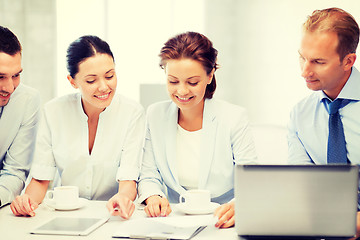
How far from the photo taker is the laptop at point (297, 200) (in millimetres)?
1298

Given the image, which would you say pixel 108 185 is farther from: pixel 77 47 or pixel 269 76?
pixel 269 76

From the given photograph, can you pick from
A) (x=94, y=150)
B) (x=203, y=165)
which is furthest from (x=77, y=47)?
(x=203, y=165)

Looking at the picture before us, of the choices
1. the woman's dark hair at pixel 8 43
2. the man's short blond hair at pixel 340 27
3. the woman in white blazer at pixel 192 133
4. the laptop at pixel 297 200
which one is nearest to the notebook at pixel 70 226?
the woman in white blazer at pixel 192 133

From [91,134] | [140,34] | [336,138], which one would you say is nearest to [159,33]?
[140,34]

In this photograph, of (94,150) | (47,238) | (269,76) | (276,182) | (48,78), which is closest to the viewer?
(276,182)

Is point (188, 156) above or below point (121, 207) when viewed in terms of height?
above

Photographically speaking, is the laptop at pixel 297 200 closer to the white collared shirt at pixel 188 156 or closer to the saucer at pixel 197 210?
the saucer at pixel 197 210

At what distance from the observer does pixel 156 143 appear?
2154 mm

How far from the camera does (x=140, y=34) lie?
16.6ft

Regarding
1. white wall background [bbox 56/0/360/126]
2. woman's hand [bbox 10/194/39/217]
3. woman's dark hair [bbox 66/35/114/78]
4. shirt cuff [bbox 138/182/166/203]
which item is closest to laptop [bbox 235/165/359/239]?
shirt cuff [bbox 138/182/166/203]

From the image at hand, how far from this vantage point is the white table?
1482 mm

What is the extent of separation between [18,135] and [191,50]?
967 millimetres

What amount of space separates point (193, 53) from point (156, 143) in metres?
0.46

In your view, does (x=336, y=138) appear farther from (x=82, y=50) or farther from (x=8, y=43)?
(x=8, y=43)
